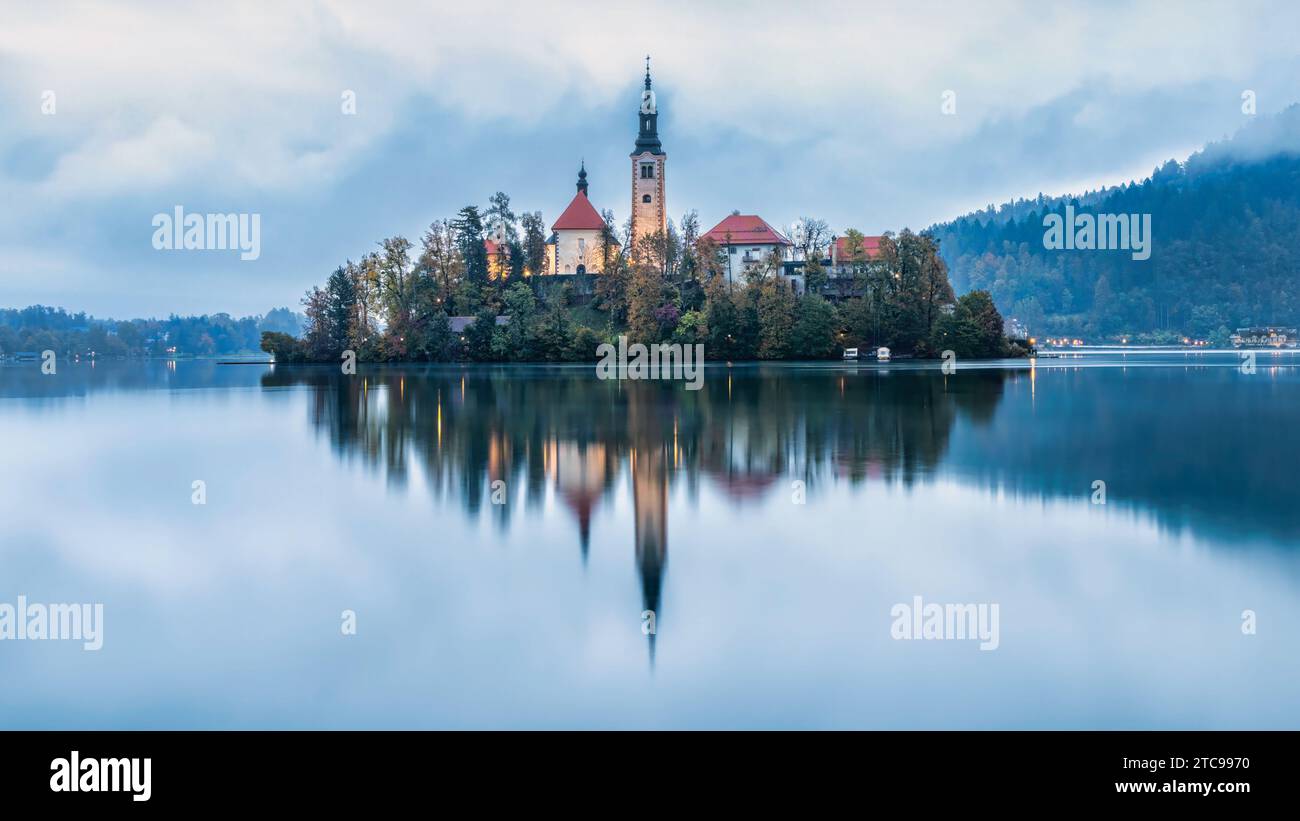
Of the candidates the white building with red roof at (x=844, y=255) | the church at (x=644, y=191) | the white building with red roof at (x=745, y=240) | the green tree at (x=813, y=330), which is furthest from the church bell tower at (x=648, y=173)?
the green tree at (x=813, y=330)

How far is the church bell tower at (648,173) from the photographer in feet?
366

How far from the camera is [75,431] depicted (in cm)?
3297

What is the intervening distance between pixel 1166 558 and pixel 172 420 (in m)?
34.8

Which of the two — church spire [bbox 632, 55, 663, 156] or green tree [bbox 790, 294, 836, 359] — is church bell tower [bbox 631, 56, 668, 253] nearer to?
church spire [bbox 632, 55, 663, 156]

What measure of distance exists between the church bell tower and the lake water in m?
Answer: 87.4

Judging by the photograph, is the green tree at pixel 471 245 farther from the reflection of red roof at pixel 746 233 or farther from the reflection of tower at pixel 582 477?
the reflection of tower at pixel 582 477

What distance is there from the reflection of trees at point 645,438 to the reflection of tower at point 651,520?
0.03 meters

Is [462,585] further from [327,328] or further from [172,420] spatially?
[327,328]

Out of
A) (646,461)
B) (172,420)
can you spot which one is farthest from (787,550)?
(172,420)

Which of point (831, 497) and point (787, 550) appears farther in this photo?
A: point (831, 497)

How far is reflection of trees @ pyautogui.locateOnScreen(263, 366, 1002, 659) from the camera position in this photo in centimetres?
1886

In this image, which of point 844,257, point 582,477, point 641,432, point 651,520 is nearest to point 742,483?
point 582,477

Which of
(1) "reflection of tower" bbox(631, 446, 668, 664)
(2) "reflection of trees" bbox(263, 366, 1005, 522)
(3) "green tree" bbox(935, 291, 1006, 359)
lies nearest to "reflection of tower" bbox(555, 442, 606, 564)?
(2) "reflection of trees" bbox(263, 366, 1005, 522)

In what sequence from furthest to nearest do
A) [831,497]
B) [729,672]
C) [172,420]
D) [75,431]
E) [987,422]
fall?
[172,420] → [75,431] → [987,422] → [831,497] → [729,672]
